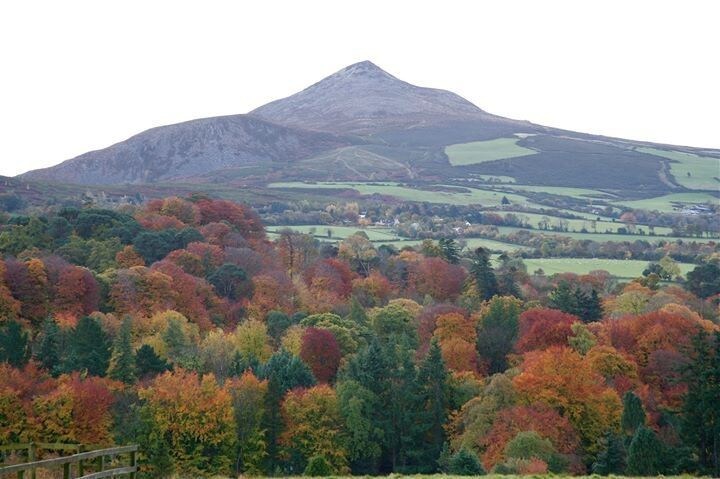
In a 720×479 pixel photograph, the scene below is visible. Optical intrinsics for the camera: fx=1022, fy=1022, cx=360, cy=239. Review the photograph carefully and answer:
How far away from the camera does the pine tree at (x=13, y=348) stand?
63188mm

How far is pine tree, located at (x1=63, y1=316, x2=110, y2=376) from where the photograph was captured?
2474 inches

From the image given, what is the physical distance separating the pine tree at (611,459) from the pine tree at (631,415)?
20.2 feet

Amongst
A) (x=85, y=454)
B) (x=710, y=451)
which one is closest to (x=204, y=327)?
(x=710, y=451)

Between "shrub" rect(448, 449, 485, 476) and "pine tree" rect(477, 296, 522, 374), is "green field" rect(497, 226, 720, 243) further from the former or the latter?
"shrub" rect(448, 449, 485, 476)

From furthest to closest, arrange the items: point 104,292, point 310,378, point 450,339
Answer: point 104,292 → point 450,339 → point 310,378

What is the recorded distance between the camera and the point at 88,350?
64875 millimetres

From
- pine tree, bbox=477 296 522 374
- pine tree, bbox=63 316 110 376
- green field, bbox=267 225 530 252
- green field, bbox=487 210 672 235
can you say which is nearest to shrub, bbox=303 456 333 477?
pine tree, bbox=63 316 110 376

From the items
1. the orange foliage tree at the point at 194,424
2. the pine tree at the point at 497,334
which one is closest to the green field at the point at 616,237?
the pine tree at the point at 497,334

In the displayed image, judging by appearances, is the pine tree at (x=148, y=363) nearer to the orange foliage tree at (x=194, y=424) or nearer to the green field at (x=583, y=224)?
the orange foliage tree at (x=194, y=424)

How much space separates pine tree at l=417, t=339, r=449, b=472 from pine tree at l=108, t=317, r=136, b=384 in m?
17.9

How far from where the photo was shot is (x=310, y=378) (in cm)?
6625

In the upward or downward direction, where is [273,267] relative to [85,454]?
downward

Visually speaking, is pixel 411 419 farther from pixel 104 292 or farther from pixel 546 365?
pixel 104 292

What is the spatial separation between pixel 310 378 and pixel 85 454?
4605 centimetres
